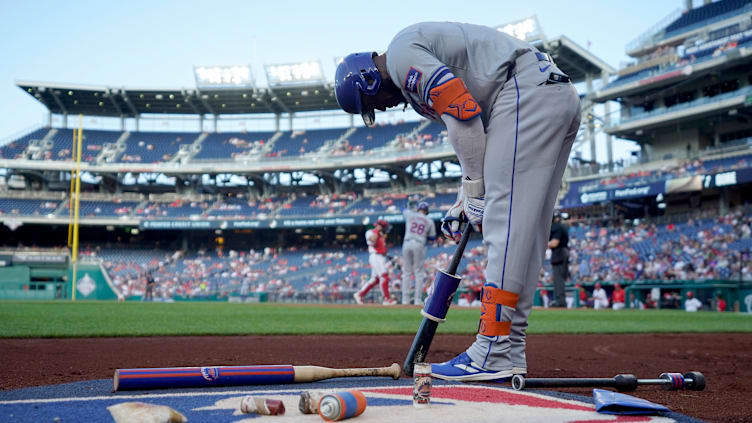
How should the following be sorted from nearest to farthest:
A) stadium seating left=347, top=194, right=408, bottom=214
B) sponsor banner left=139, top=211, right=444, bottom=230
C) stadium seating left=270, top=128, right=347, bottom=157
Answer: sponsor banner left=139, top=211, right=444, bottom=230 → stadium seating left=347, top=194, right=408, bottom=214 → stadium seating left=270, top=128, right=347, bottom=157

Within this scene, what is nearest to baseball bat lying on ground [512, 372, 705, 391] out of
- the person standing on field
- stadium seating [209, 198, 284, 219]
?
the person standing on field

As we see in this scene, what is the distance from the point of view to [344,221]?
3716cm

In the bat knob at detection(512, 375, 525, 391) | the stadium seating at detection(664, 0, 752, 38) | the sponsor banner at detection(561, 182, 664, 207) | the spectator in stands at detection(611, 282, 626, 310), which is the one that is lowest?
the spectator in stands at detection(611, 282, 626, 310)

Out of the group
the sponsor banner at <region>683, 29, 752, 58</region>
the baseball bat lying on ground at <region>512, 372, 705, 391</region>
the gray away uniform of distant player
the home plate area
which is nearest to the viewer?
the home plate area

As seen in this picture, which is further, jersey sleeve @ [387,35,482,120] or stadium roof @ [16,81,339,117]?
stadium roof @ [16,81,339,117]

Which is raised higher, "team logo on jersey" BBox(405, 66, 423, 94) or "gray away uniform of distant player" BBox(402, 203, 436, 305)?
"team logo on jersey" BBox(405, 66, 423, 94)

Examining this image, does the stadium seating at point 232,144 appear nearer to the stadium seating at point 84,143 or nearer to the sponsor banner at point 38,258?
the stadium seating at point 84,143

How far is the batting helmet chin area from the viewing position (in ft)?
9.73

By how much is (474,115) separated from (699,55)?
32559 mm

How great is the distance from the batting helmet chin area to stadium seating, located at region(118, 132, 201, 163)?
42.4 metres

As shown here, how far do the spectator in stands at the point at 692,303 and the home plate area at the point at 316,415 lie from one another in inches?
649

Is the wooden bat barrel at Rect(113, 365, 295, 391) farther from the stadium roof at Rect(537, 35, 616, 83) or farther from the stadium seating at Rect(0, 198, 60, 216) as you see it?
the stadium seating at Rect(0, 198, 60, 216)

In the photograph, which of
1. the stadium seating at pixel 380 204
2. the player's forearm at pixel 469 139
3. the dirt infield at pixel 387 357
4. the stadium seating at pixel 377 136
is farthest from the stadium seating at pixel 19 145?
the player's forearm at pixel 469 139

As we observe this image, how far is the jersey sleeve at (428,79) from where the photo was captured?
2.65 meters
